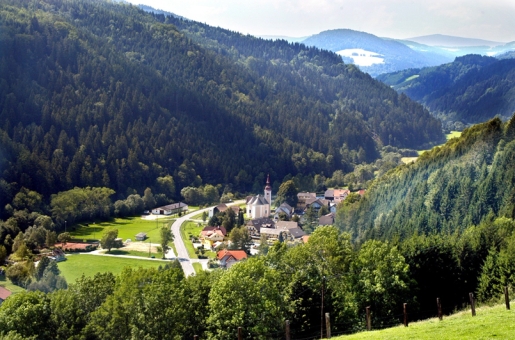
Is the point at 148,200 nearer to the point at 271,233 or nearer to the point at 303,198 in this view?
the point at 303,198

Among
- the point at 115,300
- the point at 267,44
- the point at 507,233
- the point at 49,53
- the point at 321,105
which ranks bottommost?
the point at 115,300

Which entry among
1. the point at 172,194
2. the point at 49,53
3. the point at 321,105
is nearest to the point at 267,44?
the point at 321,105

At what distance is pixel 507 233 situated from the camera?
2456cm

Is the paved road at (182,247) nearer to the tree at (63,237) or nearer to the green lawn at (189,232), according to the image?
the green lawn at (189,232)

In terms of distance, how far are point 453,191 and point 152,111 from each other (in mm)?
68720

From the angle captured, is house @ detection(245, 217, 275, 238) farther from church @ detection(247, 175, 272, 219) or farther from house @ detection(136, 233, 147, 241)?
house @ detection(136, 233, 147, 241)

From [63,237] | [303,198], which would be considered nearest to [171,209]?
[303,198]

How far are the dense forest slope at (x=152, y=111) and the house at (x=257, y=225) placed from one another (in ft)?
69.7

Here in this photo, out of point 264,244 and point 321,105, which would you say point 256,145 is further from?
point 264,244

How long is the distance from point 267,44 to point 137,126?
9918 cm

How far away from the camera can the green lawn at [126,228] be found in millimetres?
52688

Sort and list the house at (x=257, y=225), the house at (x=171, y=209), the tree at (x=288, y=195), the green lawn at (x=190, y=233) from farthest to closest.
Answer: the tree at (x=288, y=195)
the house at (x=171, y=209)
the house at (x=257, y=225)
the green lawn at (x=190, y=233)

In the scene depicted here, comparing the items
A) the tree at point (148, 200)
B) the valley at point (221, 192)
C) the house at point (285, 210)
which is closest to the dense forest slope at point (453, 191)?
the valley at point (221, 192)

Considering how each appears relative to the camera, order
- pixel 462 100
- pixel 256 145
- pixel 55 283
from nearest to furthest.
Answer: pixel 55 283
pixel 256 145
pixel 462 100
